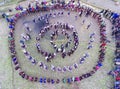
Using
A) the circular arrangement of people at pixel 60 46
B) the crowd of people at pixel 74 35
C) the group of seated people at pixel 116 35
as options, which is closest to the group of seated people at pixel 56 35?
the circular arrangement of people at pixel 60 46

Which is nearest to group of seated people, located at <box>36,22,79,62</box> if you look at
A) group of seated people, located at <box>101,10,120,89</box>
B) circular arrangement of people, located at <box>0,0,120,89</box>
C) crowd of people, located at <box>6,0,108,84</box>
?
circular arrangement of people, located at <box>0,0,120,89</box>

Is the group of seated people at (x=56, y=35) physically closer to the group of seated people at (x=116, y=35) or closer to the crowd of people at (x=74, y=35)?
the crowd of people at (x=74, y=35)

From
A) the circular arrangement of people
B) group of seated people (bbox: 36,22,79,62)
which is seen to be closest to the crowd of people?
the circular arrangement of people

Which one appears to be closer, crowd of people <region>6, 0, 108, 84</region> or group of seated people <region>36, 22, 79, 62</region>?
crowd of people <region>6, 0, 108, 84</region>

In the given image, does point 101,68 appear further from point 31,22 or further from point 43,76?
point 31,22

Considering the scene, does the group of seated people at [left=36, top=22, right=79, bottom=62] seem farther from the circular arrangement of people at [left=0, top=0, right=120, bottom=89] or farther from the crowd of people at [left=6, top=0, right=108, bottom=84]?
the crowd of people at [left=6, top=0, right=108, bottom=84]

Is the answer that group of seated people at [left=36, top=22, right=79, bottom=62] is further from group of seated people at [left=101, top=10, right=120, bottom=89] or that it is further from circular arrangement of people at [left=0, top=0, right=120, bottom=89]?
group of seated people at [left=101, top=10, right=120, bottom=89]

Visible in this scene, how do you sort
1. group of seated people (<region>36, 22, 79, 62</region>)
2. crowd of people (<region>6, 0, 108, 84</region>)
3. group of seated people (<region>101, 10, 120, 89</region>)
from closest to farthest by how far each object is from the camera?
group of seated people (<region>101, 10, 120, 89</region>) → crowd of people (<region>6, 0, 108, 84</region>) → group of seated people (<region>36, 22, 79, 62</region>)

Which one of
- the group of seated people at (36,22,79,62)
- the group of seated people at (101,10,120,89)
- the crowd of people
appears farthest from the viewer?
the group of seated people at (36,22,79,62)

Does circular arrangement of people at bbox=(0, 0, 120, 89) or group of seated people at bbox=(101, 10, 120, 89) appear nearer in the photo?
group of seated people at bbox=(101, 10, 120, 89)
